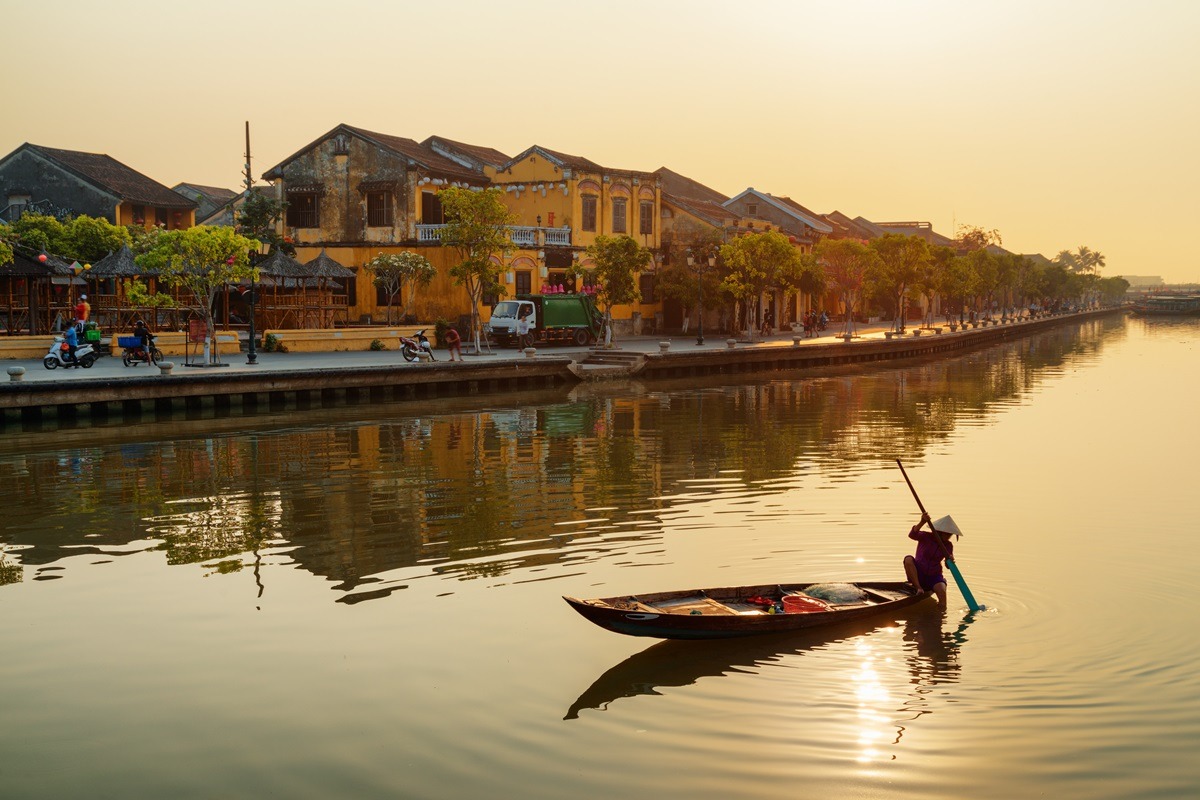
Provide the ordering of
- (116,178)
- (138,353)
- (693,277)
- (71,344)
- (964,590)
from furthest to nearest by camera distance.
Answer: (116,178) < (693,277) < (138,353) < (71,344) < (964,590)

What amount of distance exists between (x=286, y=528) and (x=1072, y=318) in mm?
144323

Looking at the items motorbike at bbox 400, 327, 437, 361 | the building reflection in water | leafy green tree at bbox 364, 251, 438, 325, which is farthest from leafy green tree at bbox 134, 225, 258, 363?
leafy green tree at bbox 364, 251, 438, 325

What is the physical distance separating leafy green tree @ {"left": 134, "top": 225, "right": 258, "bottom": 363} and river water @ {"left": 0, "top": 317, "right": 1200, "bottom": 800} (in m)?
10.0

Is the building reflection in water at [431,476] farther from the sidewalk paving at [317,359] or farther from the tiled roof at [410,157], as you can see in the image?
the tiled roof at [410,157]

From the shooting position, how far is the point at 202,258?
36.6m

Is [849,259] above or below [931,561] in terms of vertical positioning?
above

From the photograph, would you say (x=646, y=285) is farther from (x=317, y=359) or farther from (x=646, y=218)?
(x=317, y=359)

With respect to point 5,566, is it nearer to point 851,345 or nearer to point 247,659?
point 247,659

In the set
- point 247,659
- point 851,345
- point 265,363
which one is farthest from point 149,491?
point 851,345

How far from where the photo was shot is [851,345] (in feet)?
199

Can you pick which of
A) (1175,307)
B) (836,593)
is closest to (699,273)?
(836,593)

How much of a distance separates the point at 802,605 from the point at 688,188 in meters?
89.6

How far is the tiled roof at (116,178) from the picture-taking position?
6353 centimetres

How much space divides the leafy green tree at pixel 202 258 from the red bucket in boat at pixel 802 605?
28062 mm
